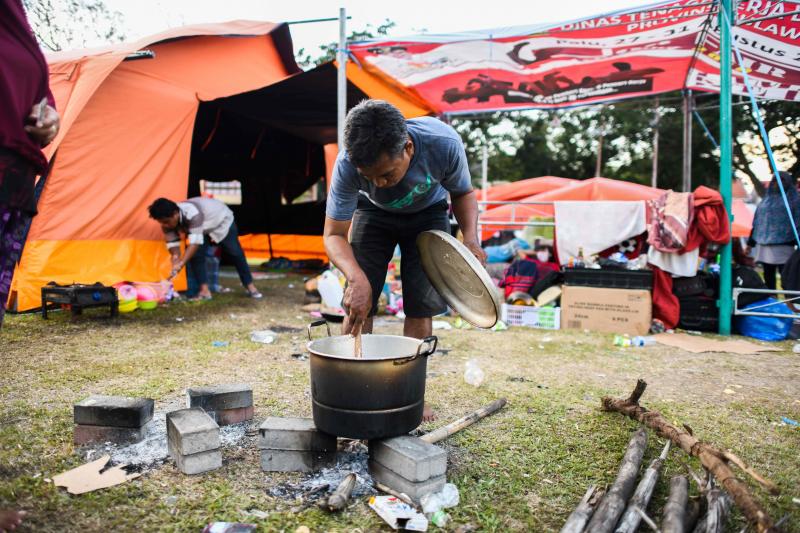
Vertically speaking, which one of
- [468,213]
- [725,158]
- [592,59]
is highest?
[592,59]

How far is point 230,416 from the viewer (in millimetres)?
2658

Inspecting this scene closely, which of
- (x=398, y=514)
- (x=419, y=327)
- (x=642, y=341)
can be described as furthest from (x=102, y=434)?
(x=642, y=341)

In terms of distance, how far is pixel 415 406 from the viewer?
2.13 meters

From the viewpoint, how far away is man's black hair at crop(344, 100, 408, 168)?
1919 millimetres

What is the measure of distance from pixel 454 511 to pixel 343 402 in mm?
577

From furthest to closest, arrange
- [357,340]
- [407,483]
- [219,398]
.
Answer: [219,398], [357,340], [407,483]

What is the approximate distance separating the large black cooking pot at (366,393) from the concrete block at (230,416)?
29.5 inches

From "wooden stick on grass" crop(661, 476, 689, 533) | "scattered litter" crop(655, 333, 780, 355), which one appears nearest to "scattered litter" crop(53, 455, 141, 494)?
"wooden stick on grass" crop(661, 476, 689, 533)

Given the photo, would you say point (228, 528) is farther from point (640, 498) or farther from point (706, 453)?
point (706, 453)

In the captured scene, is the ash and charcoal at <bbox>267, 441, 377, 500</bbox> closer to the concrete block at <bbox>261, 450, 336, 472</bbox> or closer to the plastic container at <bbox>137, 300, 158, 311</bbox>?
the concrete block at <bbox>261, 450, 336, 472</bbox>

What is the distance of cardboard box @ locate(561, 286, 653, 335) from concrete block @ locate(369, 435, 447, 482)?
4.01 meters

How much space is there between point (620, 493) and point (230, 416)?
1864mm

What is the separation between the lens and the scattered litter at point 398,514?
69.5 inches

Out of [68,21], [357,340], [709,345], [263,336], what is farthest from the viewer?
[68,21]
